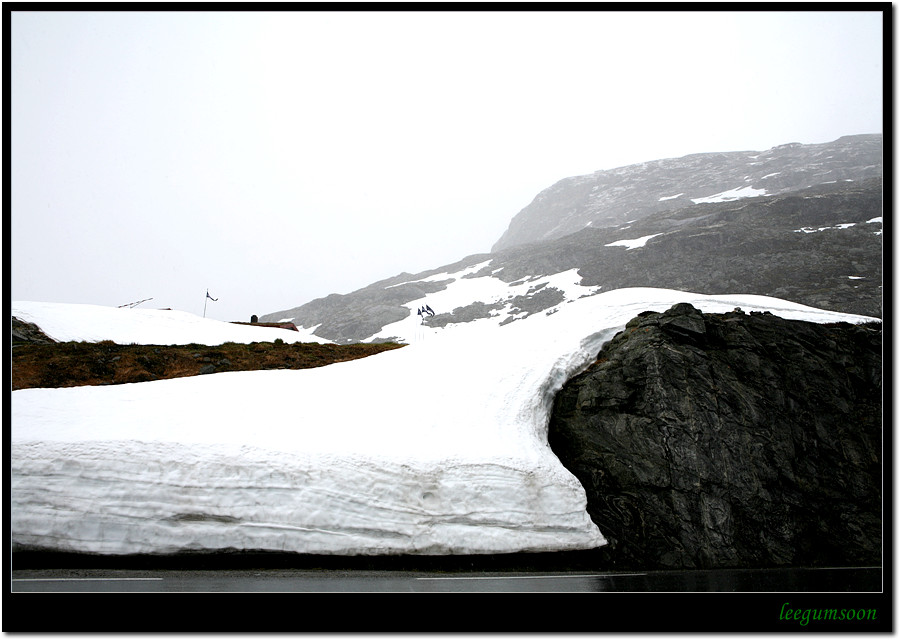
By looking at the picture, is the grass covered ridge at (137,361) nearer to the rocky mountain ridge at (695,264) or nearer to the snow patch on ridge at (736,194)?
the rocky mountain ridge at (695,264)

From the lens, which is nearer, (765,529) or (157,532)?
(157,532)

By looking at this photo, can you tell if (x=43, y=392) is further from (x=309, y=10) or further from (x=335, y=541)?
(x=309, y=10)

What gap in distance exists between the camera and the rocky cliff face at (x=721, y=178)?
131m

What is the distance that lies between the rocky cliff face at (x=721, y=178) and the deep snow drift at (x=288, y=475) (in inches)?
5417

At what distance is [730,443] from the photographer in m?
11.5

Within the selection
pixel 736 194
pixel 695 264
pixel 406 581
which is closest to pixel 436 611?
pixel 406 581

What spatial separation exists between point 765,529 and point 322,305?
117 metres

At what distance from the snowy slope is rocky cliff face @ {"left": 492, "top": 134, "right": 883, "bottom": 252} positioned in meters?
131

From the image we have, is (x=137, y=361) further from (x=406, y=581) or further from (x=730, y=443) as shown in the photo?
(x=730, y=443)

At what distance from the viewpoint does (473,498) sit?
985cm

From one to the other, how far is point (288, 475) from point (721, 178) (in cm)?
17971

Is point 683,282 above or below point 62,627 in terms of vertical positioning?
above

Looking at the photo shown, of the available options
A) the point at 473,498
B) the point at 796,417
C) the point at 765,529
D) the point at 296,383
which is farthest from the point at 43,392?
the point at 796,417

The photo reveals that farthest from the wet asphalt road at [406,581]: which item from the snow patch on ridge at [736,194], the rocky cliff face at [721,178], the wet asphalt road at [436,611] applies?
the rocky cliff face at [721,178]
